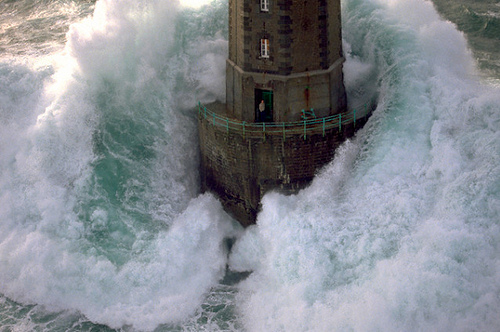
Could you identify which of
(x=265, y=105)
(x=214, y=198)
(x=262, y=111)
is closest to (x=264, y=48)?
(x=265, y=105)

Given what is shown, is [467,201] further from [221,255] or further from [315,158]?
[221,255]

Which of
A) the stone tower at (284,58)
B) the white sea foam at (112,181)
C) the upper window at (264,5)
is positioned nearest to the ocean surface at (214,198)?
the white sea foam at (112,181)

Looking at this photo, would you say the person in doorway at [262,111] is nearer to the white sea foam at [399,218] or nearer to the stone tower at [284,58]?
the stone tower at [284,58]

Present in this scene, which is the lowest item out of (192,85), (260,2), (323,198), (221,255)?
(221,255)

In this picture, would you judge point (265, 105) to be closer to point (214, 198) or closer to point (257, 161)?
point (257, 161)

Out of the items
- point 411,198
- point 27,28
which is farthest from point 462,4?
point 27,28

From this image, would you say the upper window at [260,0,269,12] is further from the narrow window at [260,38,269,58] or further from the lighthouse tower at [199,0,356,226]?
the narrow window at [260,38,269,58]

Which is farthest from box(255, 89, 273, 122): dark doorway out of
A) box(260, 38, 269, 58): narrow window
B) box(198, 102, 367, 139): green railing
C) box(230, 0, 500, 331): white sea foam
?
box(230, 0, 500, 331): white sea foam

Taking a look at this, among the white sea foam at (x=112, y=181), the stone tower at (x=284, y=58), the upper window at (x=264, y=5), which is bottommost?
the white sea foam at (x=112, y=181)
